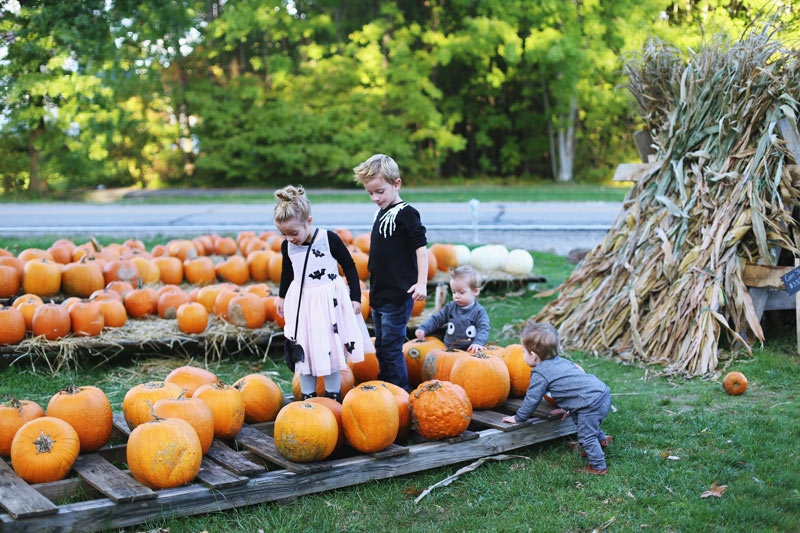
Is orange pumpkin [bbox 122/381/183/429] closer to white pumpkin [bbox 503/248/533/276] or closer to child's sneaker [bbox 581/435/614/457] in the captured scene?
child's sneaker [bbox 581/435/614/457]

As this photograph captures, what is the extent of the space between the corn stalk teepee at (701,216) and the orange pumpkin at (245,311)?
266 cm

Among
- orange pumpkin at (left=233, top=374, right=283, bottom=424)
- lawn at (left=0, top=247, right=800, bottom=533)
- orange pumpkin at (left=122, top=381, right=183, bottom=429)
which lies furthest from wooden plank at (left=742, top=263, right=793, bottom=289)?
orange pumpkin at (left=122, top=381, right=183, bottom=429)

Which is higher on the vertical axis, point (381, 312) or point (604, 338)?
point (381, 312)

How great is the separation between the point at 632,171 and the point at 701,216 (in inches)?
44.7

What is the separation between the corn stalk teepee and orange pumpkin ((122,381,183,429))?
351 cm

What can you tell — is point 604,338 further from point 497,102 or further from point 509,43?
point 497,102

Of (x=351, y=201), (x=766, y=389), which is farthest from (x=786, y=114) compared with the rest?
(x=351, y=201)

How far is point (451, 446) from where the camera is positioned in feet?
12.1

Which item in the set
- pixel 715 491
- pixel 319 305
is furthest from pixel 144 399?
pixel 715 491

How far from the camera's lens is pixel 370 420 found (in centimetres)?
350

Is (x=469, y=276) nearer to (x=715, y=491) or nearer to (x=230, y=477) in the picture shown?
(x=715, y=491)

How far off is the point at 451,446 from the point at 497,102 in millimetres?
25275

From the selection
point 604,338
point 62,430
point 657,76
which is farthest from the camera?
point 657,76

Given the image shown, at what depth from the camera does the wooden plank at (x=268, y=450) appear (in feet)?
11.0
